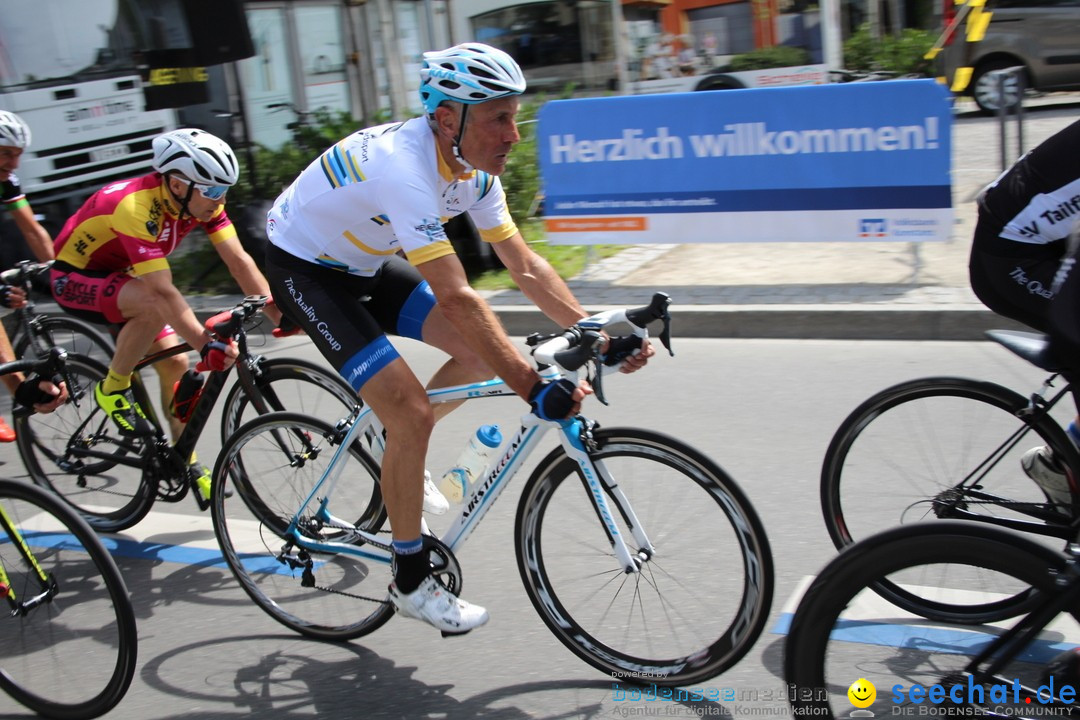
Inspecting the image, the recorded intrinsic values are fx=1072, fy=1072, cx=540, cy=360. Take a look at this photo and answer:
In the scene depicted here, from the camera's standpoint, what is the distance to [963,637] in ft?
10.3

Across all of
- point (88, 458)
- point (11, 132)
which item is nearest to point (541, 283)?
point (88, 458)

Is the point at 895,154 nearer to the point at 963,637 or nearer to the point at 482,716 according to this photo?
the point at 963,637

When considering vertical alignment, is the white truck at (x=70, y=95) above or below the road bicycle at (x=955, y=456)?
above

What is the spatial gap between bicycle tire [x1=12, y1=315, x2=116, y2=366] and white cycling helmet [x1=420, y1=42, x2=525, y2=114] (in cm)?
347

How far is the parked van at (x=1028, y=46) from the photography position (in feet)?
47.5

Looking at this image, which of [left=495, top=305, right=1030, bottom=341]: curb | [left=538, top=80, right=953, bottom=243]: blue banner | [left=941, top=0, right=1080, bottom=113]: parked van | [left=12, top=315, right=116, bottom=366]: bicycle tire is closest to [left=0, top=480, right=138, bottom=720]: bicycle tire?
[left=12, top=315, right=116, bottom=366]: bicycle tire

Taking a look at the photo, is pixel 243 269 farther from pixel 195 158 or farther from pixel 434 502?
pixel 434 502

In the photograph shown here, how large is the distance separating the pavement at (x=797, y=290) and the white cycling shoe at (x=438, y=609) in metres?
4.28

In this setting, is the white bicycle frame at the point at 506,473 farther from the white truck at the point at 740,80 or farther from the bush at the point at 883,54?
the bush at the point at 883,54

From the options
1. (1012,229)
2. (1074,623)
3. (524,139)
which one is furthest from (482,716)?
(524,139)

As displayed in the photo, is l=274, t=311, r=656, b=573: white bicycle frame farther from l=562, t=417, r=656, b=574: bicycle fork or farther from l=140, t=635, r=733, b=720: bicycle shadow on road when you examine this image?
l=140, t=635, r=733, b=720: bicycle shadow on road

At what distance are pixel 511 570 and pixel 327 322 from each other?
1.30 meters

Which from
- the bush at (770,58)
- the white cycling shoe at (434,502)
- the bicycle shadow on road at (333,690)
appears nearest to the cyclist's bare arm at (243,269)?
the white cycling shoe at (434,502)

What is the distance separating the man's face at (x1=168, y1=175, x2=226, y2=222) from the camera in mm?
4508
